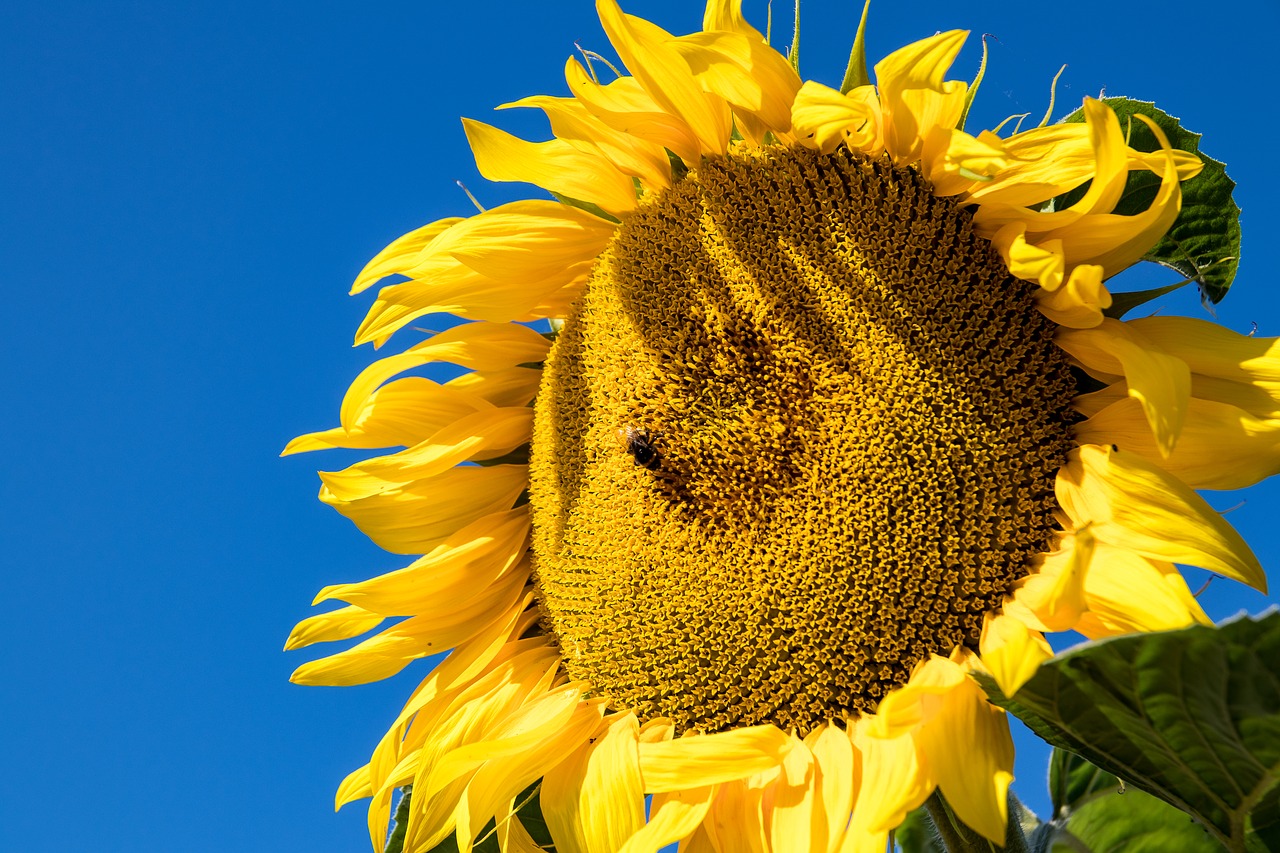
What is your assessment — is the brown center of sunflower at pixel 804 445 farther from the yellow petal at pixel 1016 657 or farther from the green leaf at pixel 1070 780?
the green leaf at pixel 1070 780

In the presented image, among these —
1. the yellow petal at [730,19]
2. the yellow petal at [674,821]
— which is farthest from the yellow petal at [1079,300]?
the yellow petal at [674,821]

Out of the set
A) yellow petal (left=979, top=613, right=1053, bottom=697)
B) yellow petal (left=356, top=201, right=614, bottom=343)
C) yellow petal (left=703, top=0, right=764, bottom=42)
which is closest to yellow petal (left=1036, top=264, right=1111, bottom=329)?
yellow petal (left=979, top=613, right=1053, bottom=697)

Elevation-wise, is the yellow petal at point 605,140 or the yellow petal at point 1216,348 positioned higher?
the yellow petal at point 605,140

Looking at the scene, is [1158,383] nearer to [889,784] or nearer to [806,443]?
[806,443]

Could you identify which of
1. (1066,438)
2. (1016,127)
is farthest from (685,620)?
(1016,127)

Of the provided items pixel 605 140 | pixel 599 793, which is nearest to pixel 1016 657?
pixel 599 793

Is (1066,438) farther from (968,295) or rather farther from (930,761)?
(930,761)

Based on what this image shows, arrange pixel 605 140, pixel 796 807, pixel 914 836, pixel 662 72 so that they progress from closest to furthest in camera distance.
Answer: pixel 796 807 → pixel 662 72 → pixel 605 140 → pixel 914 836
